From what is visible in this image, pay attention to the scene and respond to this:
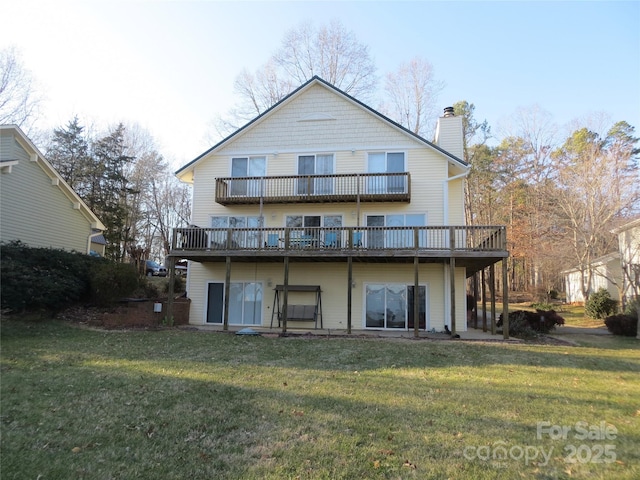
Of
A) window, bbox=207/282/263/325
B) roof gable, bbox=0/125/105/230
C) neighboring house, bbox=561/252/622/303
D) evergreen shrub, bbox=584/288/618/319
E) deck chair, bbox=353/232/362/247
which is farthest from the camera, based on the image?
neighboring house, bbox=561/252/622/303

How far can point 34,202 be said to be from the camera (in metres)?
14.7

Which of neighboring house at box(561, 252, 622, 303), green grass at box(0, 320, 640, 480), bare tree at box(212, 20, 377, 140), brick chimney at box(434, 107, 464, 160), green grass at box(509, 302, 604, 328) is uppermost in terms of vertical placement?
bare tree at box(212, 20, 377, 140)

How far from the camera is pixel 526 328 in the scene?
1380cm

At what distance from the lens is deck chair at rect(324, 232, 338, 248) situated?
14.1 metres

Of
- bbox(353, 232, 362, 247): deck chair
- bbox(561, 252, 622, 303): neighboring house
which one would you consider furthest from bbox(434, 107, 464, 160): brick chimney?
bbox(561, 252, 622, 303): neighboring house

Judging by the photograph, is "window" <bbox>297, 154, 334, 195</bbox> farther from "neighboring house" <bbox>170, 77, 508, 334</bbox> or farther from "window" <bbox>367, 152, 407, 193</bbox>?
"window" <bbox>367, 152, 407, 193</bbox>

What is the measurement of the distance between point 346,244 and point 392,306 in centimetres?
324

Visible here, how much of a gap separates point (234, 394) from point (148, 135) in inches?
1302

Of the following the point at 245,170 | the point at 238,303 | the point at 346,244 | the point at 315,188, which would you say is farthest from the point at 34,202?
the point at 346,244

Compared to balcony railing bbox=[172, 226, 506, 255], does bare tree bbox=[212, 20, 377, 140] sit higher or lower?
higher

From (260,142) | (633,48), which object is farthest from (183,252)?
(633,48)

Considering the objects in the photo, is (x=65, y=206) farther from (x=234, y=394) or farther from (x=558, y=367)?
(x=558, y=367)

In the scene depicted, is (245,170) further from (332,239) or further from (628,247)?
(628,247)

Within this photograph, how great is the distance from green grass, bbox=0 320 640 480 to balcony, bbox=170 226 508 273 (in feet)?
15.7
